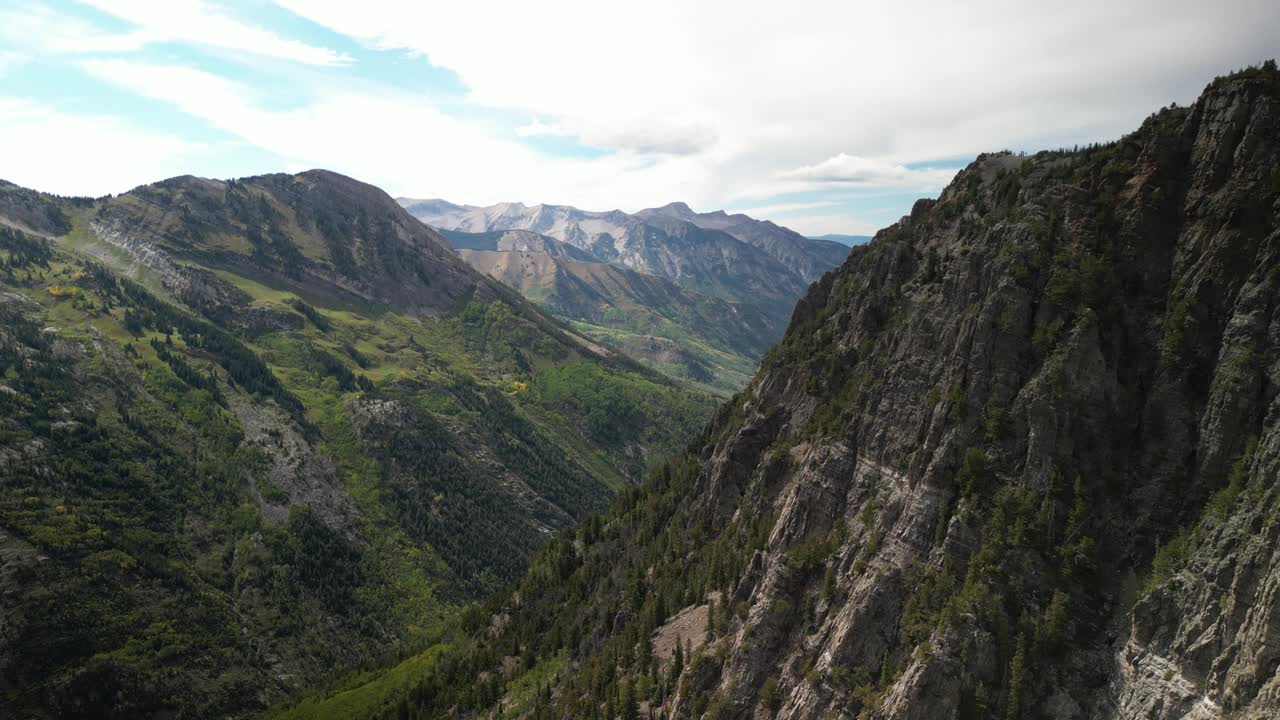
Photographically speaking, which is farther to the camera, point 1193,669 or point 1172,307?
point 1172,307

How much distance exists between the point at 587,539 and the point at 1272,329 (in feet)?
433

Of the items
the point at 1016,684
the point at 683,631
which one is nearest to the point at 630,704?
the point at 683,631

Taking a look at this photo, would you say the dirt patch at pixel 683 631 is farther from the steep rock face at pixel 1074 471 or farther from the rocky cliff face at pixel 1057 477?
the steep rock face at pixel 1074 471

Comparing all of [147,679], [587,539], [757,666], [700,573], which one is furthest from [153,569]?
[757,666]

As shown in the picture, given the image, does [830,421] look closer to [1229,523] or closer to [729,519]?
[729,519]

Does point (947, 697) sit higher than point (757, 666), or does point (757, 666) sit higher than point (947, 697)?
point (947, 697)

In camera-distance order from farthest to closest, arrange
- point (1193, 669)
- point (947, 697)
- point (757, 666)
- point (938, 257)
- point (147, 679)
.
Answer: point (147, 679)
point (938, 257)
point (757, 666)
point (947, 697)
point (1193, 669)

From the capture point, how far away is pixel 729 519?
350 ft

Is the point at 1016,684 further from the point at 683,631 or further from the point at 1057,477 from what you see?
the point at 683,631

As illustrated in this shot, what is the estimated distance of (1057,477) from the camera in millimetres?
57844

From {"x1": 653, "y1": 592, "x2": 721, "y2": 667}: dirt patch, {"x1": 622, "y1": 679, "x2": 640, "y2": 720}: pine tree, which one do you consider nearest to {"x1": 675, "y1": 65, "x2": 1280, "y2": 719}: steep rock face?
{"x1": 622, "y1": 679, "x2": 640, "y2": 720}: pine tree

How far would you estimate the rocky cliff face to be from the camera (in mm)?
46653

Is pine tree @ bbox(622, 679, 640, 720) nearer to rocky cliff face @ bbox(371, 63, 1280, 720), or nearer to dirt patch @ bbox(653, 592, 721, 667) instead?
rocky cliff face @ bbox(371, 63, 1280, 720)

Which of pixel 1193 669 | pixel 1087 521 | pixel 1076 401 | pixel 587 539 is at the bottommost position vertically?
pixel 587 539
